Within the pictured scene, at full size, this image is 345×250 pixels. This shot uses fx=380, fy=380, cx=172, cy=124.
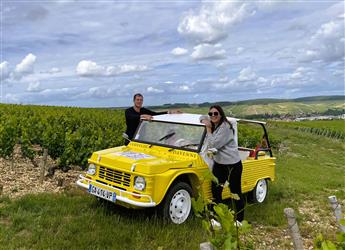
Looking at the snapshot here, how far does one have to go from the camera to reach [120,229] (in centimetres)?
608

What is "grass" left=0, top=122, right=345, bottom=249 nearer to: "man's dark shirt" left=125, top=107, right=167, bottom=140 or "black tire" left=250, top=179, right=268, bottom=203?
"black tire" left=250, top=179, right=268, bottom=203

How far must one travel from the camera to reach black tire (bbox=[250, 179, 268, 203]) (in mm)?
8492

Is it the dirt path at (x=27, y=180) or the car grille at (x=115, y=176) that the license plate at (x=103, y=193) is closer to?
the car grille at (x=115, y=176)

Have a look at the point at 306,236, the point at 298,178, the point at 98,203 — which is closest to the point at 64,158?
the point at 98,203

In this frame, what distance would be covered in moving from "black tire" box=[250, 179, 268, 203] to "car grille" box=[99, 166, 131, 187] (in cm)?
340

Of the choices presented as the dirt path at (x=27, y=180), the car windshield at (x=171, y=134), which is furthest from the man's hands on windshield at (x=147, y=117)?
Result: the dirt path at (x=27, y=180)

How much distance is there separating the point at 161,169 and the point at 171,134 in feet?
4.57

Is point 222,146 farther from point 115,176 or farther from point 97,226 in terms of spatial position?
point 97,226

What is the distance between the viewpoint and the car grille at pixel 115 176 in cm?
630

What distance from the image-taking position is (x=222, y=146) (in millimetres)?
6516

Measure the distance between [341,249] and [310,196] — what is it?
8.87m

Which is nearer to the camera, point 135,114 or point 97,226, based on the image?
point 97,226

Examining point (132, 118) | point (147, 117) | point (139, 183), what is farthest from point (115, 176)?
point (132, 118)

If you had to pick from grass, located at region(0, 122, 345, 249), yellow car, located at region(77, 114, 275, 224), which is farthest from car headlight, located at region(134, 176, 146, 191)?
grass, located at region(0, 122, 345, 249)
